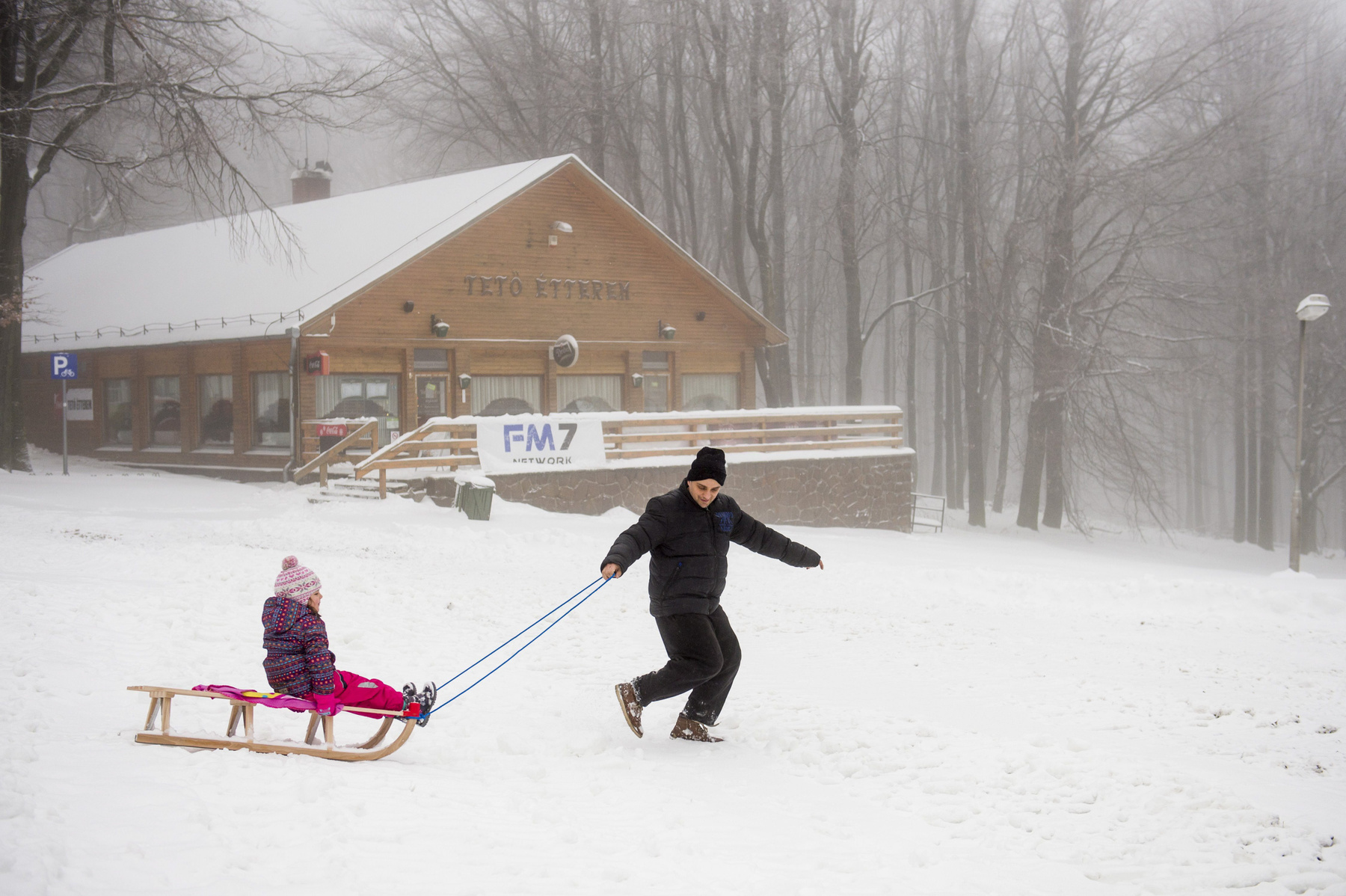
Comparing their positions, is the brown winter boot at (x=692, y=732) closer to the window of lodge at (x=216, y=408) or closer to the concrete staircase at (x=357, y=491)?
the concrete staircase at (x=357, y=491)

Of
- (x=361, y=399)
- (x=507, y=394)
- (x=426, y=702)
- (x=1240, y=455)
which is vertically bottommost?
(x=426, y=702)

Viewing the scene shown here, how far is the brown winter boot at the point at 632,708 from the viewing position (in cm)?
674

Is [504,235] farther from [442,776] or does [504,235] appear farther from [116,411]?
[442,776]

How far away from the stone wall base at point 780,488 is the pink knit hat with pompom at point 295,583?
1247cm

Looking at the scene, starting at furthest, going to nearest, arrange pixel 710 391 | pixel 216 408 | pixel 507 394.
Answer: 1. pixel 710 391
2. pixel 507 394
3. pixel 216 408

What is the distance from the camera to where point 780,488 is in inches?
892

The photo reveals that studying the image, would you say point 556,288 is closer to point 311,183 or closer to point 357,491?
point 357,491

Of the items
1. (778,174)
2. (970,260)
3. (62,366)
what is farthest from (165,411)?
(970,260)

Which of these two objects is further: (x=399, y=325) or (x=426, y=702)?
(x=399, y=325)

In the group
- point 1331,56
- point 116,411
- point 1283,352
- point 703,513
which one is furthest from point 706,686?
point 1331,56

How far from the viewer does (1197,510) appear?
165 ft

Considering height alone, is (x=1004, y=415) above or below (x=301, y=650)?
above

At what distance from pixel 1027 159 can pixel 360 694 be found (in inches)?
1284

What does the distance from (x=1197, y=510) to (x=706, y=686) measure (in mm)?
49466
